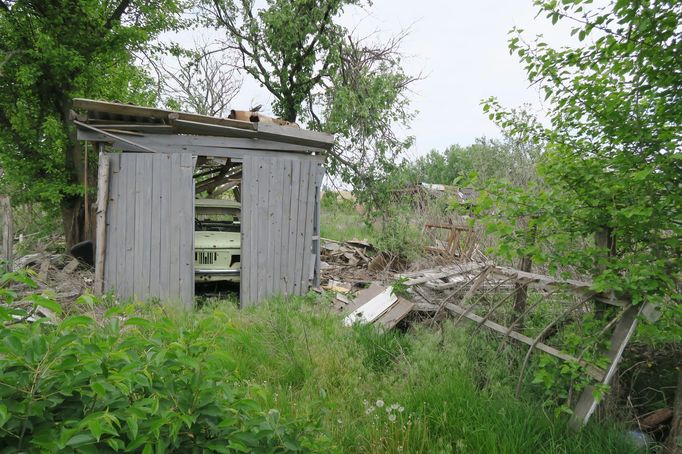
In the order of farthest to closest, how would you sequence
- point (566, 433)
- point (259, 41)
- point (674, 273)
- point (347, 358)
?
point (259, 41)
point (347, 358)
point (566, 433)
point (674, 273)

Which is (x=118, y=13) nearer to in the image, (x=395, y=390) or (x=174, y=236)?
(x=174, y=236)

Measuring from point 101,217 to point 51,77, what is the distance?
412 cm

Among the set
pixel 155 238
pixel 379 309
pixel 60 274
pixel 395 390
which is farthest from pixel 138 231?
pixel 395 390

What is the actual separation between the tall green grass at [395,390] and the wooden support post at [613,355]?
0.10 metres

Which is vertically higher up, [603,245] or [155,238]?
[603,245]

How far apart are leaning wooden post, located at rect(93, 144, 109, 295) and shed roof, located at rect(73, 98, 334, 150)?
55 cm

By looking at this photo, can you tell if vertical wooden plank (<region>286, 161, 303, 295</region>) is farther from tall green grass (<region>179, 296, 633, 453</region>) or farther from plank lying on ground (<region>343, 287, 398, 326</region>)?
tall green grass (<region>179, 296, 633, 453</region>)

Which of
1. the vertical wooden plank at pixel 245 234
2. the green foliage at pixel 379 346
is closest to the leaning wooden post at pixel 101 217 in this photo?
the vertical wooden plank at pixel 245 234

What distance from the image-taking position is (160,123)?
772 centimetres

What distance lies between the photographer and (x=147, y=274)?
7.67 m

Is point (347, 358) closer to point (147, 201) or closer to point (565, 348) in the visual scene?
point (565, 348)

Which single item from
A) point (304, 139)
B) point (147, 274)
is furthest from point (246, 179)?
point (147, 274)

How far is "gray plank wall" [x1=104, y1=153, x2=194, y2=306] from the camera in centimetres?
761

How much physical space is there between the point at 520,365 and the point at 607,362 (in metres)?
0.99
